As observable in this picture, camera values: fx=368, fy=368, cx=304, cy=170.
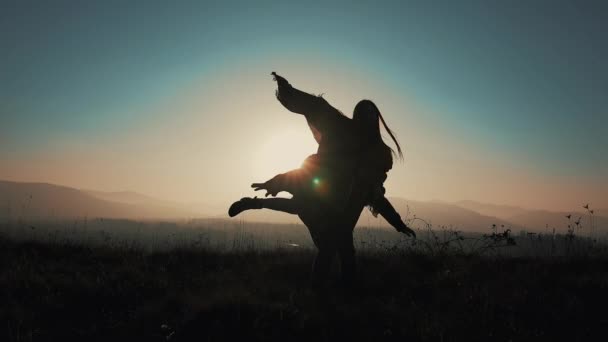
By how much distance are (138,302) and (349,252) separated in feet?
10.2

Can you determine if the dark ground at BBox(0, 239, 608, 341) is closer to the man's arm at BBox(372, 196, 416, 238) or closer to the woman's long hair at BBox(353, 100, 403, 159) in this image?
the man's arm at BBox(372, 196, 416, 238)

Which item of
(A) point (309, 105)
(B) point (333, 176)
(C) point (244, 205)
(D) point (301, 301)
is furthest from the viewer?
(A) point (309, 105)

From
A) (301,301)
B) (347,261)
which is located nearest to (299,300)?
(301,301)

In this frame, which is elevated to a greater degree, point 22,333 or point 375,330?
point 375,330

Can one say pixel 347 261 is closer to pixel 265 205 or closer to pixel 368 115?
pixel 265 205

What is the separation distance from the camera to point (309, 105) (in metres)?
5.54

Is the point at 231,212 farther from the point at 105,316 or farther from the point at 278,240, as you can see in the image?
the point at 278,240

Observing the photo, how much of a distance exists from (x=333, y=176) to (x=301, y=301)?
1775 mm

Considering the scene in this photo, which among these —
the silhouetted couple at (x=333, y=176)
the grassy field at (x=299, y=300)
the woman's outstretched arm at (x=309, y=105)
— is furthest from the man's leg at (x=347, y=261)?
the woman's outstretched arm at (x=309, y=105)

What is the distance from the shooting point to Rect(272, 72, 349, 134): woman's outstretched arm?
548cm

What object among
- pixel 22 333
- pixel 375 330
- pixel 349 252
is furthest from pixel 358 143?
pixel 22 333

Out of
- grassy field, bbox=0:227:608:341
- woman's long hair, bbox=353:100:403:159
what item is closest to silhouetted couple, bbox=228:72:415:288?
woman's long hair, bbox=353:100:403:159

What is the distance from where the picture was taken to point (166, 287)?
19.0 ft

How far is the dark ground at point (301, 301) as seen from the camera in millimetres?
3801
